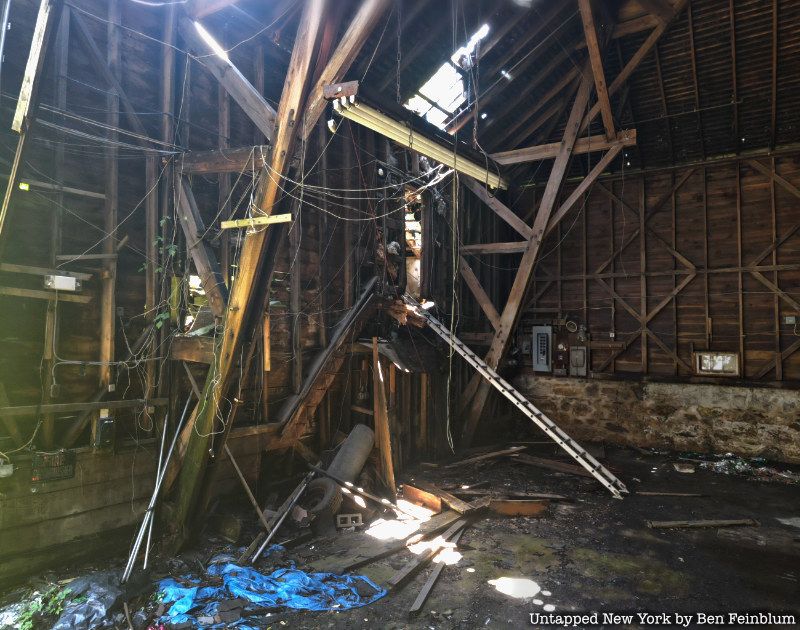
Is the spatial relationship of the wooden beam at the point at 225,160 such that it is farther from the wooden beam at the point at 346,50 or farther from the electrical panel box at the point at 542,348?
the electrical panel box at the point at 542,348

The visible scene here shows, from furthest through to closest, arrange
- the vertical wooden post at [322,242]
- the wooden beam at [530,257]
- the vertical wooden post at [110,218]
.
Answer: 1. the wooden beam at [530,257]
2. the vertical wooden post at [322,242]
3. the vertical wooden post at [110,218]

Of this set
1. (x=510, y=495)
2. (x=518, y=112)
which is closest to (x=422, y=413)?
(x=510, y=495)

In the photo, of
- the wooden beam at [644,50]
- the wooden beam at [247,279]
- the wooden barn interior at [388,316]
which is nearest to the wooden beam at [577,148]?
the wooden barn interior at [388,316]

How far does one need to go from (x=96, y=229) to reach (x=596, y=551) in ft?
24.2

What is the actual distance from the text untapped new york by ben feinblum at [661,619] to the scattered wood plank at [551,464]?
4308 millimetres

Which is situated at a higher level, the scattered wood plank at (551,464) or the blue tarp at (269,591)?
the scattered wood plank at (551,464)

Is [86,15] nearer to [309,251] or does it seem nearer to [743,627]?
[309,251]

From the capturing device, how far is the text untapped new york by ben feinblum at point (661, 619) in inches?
176

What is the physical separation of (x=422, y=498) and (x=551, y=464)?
3.33m

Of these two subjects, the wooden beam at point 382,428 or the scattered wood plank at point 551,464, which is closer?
the wooden beam at point 382,428

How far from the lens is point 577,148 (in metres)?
9.52

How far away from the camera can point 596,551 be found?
597cm

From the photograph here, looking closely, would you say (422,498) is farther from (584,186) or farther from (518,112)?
(518,112)

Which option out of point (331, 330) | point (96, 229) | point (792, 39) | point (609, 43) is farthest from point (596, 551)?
point (792, 39)
